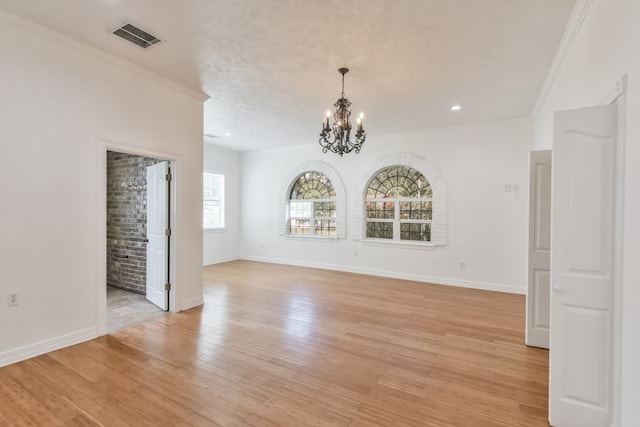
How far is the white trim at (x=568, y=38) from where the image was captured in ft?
7.16

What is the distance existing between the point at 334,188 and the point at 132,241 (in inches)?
159

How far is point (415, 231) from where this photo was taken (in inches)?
235

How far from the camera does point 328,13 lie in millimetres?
2322

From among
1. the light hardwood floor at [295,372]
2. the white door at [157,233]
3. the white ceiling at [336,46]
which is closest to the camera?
the light hardwood floor at [295,372]

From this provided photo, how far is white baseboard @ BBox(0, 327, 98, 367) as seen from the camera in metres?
2.50

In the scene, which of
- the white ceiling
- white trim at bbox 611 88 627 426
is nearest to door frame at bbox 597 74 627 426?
white trim at bbox 611 88 627 426

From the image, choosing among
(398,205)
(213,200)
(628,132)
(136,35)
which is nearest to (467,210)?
(398,205)

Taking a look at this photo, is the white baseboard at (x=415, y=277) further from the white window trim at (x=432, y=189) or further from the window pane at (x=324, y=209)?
the window pane at (x=324, y=209)

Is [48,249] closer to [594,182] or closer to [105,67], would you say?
[105,67]

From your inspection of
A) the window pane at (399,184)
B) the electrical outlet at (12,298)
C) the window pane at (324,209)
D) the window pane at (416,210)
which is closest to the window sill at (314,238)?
the window pane at (324,209)

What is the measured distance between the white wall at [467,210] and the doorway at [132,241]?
143 inches

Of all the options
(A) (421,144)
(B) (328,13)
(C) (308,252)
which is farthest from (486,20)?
(C) (308,252)

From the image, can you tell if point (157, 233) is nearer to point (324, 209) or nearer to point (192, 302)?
point (192, 302)

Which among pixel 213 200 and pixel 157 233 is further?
pixel 213 200
